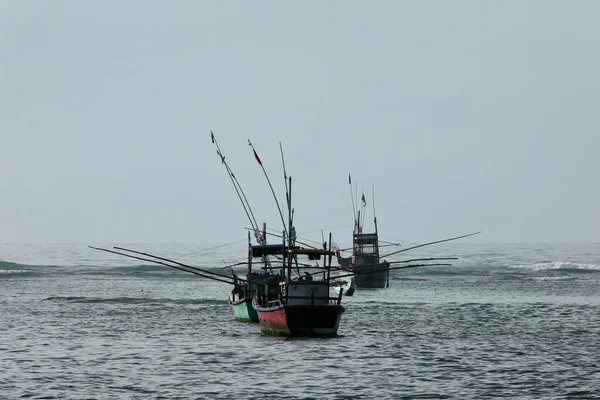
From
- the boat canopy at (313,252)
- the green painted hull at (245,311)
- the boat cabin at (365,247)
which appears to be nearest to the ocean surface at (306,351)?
the green painted hull at (245,311)

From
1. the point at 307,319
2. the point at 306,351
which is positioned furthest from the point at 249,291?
the point at 306,351

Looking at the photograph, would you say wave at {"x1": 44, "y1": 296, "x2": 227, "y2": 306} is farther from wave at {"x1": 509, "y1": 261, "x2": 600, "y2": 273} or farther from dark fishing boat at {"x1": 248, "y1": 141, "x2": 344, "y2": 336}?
wave at {"x1": 509, "y1": 261, "x2": 600, "y2": 273}

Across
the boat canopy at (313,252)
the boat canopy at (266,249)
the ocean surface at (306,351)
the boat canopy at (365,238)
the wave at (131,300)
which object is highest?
the boat canopy at (365,238)

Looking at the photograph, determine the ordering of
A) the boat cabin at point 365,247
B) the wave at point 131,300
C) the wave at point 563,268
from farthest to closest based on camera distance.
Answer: the wave at point 563,268 → the boat cabin at point 365,247 → the wave at point 131,300

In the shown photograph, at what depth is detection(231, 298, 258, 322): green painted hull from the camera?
5856 centimetres

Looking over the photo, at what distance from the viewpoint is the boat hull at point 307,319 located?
1874 inches

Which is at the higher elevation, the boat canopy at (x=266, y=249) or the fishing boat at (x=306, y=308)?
the boat canopy at (x=266, y=249)

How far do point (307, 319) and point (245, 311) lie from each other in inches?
471

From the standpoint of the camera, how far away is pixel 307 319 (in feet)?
157

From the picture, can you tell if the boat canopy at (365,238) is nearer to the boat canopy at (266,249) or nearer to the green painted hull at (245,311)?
the green painted hull at (245,311)

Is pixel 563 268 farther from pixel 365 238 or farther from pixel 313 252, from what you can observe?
pixel 313 252

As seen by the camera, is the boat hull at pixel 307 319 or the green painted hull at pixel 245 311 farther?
the green painted hull at pixel 245 311

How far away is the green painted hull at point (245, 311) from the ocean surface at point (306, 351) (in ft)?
2.30

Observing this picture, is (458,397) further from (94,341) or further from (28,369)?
(94,341)
